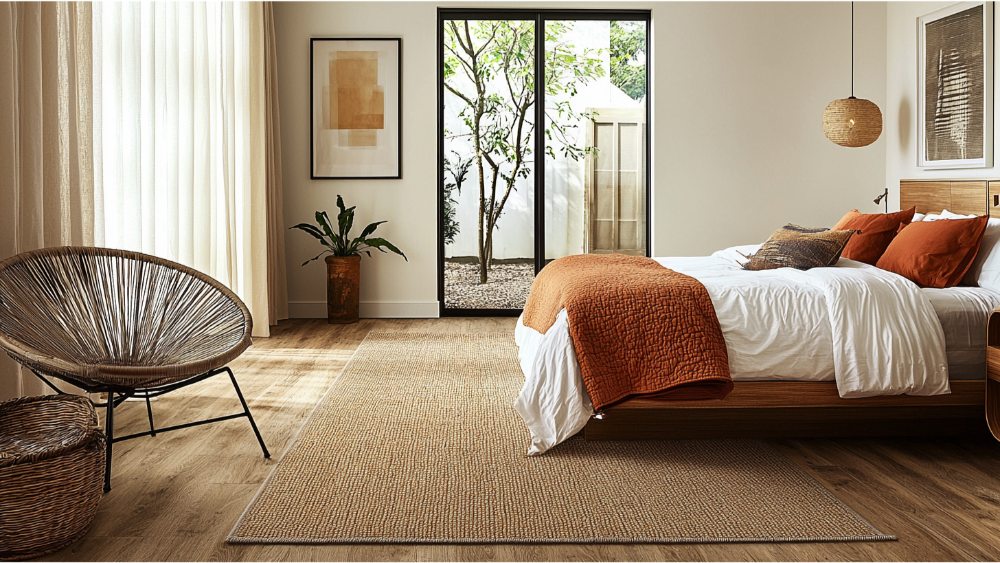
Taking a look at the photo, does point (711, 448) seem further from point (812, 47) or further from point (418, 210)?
point (812, 47)

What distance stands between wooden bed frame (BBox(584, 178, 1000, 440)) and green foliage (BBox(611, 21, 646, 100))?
348 cm

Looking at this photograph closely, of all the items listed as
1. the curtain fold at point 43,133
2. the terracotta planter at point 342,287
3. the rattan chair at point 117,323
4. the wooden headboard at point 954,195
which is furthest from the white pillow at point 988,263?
the terracotta planter at point 342,287

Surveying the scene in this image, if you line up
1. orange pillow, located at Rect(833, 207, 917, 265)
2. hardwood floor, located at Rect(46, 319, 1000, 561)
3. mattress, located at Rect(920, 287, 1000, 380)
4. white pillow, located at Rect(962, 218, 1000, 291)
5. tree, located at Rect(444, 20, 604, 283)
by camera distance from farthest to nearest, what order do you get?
tree, located at Rect(444, 20, 604, 283) < orange pillow, located at Rect(833, 207, 917, 265) < white pillow, located at Rect(962, 218, 1000, 291) < mattress, located at Rect(920, 287, 1000, 380) < hardwood floor, located at Rect(46, 319, 1000, 561)

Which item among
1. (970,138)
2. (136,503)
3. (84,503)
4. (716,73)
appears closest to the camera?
(84,503)

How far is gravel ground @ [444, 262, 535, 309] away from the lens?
18.1 ft

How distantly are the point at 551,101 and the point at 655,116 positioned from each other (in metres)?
0.79

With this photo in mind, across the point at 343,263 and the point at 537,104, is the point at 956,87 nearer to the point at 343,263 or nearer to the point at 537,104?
the point at 537,104

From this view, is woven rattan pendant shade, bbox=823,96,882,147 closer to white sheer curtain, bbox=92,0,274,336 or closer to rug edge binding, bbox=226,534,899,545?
rug edge binding, bbox=226,534,899,545

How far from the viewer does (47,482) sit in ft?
5.57

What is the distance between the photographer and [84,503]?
181 centimetres

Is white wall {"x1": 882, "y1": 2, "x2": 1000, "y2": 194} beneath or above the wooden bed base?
above

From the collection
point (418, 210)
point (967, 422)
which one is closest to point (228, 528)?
point (967, 422)

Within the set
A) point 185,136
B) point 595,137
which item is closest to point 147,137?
point 185,136

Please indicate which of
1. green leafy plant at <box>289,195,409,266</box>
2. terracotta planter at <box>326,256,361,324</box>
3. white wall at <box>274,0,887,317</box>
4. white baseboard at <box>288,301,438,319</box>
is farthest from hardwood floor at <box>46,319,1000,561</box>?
white wall at <box>274,0,887,317</box>
